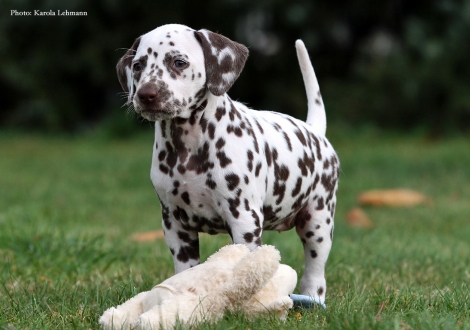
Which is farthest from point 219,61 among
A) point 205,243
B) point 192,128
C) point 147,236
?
point 147,236

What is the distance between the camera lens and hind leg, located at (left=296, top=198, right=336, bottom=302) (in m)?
4.45

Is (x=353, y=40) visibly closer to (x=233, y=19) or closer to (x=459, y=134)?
(x=233, y=19)

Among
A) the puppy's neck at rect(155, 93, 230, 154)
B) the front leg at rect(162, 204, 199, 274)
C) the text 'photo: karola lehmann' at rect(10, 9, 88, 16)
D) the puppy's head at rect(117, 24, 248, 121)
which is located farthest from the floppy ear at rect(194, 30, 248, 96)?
the text 'photo: karola lehmann' at rect(10, 9, 88, 16)

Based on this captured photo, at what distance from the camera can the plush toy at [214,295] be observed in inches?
132

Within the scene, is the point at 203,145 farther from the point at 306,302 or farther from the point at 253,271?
the point at 306,302

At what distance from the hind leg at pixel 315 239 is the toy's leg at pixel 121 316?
4.40ft

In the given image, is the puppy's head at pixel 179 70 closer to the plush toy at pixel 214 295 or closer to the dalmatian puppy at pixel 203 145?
the dalmatian puppy at pixel 203 145

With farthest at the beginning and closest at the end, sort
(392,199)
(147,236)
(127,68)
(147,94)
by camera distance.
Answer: (392,199) → (147,236) → (127,68) → (147,94)

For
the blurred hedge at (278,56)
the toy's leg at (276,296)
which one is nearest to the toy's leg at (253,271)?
the toy's leg at (276,296)

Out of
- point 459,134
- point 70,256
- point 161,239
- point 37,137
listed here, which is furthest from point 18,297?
point 37,137

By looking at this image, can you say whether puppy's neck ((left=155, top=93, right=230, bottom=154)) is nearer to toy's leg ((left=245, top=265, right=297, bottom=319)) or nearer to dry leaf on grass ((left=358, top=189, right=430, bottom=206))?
toy's leg ((left=245, top=265, right=297, bottom=319))

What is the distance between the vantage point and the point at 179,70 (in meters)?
3.74

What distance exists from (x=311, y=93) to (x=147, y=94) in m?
1.69

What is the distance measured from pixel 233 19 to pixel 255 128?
543 inches
